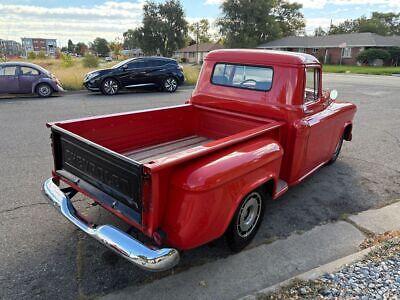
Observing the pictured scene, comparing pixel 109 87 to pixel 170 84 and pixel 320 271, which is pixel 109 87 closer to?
pixel 170 84

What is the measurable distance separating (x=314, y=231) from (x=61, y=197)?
262cm

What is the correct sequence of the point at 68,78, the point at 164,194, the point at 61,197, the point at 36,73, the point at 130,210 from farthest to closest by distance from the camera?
the point at 68,78
the point at 36,73
the point at 61,197
the point at 130,210
the point at 164,194

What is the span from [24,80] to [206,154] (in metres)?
11.9

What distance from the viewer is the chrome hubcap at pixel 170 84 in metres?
14.6

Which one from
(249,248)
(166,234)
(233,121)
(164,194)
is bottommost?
(249,248)

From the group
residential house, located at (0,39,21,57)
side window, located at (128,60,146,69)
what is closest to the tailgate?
side window, located at (128,60,146,69)

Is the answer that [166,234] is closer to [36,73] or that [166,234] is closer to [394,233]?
[394,233]

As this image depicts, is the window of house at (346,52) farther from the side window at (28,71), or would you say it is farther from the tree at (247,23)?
the side window at (28,71)

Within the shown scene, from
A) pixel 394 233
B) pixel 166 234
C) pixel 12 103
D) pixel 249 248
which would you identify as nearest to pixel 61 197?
pixel 166 234

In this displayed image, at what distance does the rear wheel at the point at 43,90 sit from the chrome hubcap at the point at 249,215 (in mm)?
11572

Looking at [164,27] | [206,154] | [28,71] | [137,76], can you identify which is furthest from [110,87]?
[164,27]

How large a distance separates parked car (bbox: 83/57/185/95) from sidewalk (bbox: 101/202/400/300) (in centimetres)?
1153

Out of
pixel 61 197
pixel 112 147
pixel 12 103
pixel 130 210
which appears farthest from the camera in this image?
pixel 12 103

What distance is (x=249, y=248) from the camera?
3.18m
